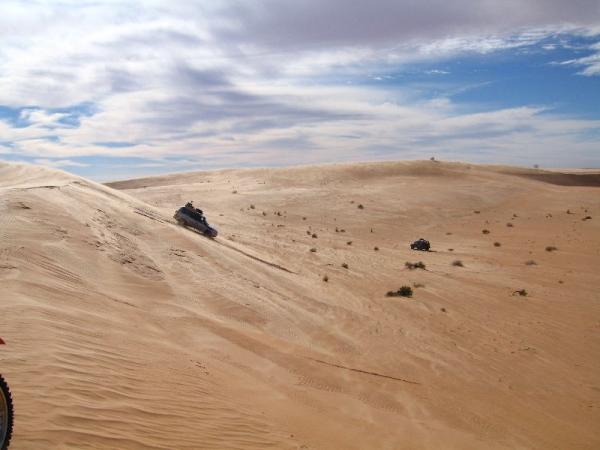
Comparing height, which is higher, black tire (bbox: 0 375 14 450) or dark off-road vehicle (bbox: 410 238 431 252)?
black tire (bbox: 0 375 14 450)

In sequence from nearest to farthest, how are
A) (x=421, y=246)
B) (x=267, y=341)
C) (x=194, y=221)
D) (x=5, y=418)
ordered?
(x=5, y=418) < (x=267, y=341) < (x=194, y=221) < (x=421, y=246)

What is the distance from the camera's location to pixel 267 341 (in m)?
9.45

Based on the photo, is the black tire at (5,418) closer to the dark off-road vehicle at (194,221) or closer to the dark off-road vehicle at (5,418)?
the dark off-road vehicle at (5,418)

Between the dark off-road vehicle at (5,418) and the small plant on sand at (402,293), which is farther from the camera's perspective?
the small plant on sand at (402,293)

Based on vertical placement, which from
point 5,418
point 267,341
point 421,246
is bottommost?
point 267,341

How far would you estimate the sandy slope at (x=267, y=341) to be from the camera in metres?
5.66

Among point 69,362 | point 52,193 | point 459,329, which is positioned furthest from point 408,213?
point 69,362

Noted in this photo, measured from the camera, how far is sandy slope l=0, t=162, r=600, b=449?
18.6 feet

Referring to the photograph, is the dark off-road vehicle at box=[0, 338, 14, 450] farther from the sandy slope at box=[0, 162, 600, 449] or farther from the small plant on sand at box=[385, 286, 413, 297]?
the small plant on sand at box=[385, 286, 413, 297]

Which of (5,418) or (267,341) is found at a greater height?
(5,418)

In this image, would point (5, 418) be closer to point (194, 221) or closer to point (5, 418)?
point (5, 418)

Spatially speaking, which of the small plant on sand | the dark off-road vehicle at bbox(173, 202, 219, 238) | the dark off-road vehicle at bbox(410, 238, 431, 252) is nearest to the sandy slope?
the small plant on sand

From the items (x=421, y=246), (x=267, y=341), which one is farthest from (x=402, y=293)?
(x=421, y=246)

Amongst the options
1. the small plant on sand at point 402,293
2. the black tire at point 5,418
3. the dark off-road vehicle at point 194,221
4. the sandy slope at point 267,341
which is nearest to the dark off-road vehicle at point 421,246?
the sandy slope at point 267,341
